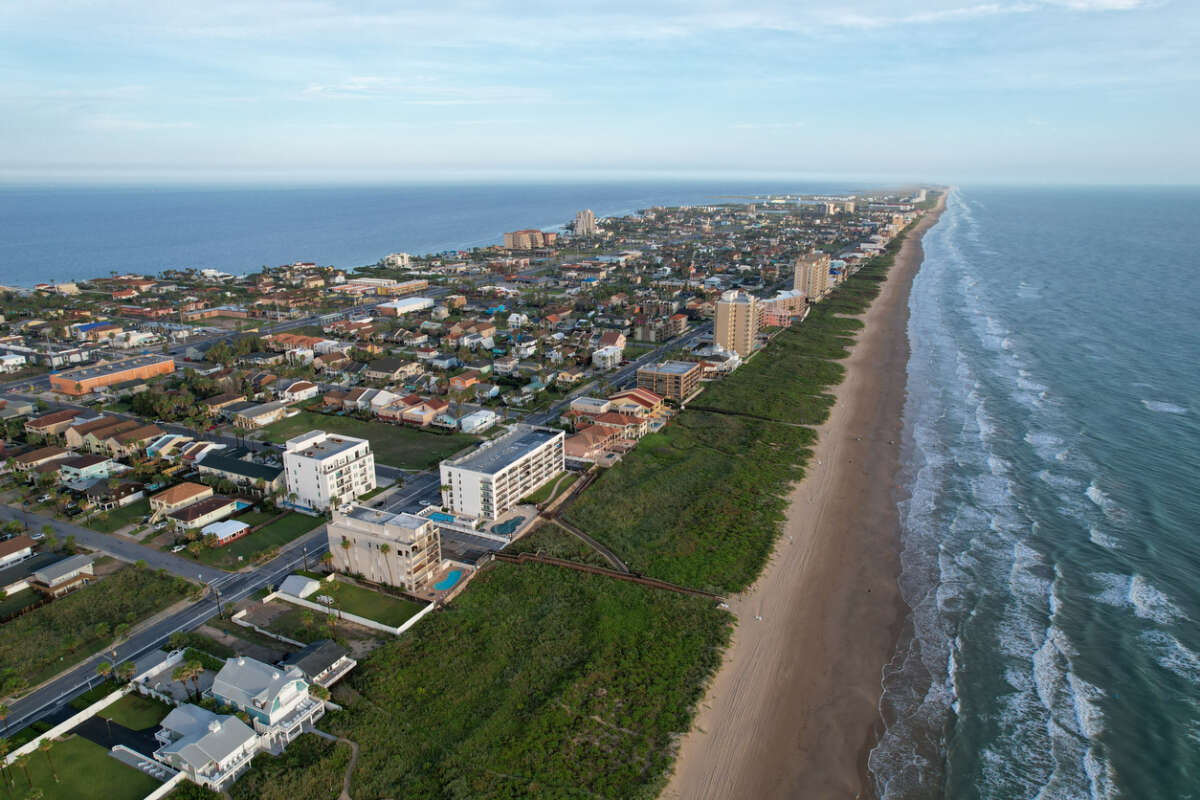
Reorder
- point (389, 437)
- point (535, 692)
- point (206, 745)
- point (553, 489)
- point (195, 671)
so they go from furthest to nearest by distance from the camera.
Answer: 1. point (389, 437)
2. point (553, 489)
3. point (535, 692)
4. point (195, 671)
5. point (206, 745)

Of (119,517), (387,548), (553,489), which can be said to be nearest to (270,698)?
(387,548)

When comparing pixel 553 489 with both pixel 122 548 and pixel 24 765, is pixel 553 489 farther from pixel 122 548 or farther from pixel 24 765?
pixel 24 765

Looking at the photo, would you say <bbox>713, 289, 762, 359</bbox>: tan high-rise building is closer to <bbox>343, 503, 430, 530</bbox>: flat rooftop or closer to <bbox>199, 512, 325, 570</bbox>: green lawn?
<bbox>199, 512, 325, 570</bbox>: green lawn

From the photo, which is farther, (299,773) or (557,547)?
(557,547)

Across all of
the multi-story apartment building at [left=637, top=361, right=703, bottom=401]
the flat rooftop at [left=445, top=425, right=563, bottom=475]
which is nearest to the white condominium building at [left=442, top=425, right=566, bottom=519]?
the flat rooftop at [left=445, top=425, right=563, bottom=475]

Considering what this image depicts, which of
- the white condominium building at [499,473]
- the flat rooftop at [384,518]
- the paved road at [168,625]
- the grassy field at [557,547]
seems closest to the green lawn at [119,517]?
the paved road at [168,625]

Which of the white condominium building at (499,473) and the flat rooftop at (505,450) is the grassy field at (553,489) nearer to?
the white condominium building at (499,473)
